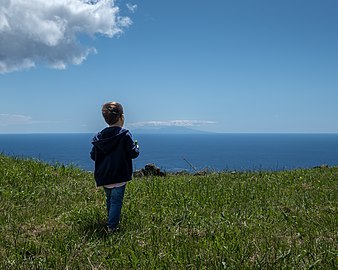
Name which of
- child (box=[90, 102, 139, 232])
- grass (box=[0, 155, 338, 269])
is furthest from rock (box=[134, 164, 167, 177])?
Answer: child (box=[90, 102, 139, 232])

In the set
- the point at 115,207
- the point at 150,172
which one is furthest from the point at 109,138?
the point at 150,172

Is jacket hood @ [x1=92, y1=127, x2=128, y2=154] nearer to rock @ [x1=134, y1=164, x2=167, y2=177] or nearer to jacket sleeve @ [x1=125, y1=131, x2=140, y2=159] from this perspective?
jacket sleeve @ [x1=125, y1=131, x2=140, y2=159]

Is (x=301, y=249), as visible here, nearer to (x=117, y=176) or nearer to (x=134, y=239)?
(x=134, y=239)

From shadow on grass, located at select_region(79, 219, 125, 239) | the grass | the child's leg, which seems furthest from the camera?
the child's leg

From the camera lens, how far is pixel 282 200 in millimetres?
8734

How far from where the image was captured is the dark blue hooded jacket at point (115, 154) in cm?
646

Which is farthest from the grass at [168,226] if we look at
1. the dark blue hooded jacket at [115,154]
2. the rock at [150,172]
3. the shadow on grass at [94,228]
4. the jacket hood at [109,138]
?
the rock at [150,172]

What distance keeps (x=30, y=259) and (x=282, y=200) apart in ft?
20.4

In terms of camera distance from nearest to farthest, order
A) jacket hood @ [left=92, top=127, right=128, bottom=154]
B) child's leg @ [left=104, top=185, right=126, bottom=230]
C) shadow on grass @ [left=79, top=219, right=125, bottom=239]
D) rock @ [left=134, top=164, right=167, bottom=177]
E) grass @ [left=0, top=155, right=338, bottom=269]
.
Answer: grass @ [left=0, top=155, right=338, bottom=269] → shadow on grass @ [left=79, top=219, right=125, bottom=239] → child's leg @ [left=104, top=185, right=126, bottom=230] → jacket hood @ [left=92, top=127, right=128, bottom=154] → rock @ [left=134, top=164, right=167, bottom=177]

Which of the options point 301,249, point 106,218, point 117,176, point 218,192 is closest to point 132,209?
point 106,218

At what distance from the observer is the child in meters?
6.45

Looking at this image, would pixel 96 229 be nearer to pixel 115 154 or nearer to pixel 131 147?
pixel 115 154

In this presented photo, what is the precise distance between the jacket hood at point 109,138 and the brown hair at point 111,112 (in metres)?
0.17

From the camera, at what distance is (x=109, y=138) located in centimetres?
645
